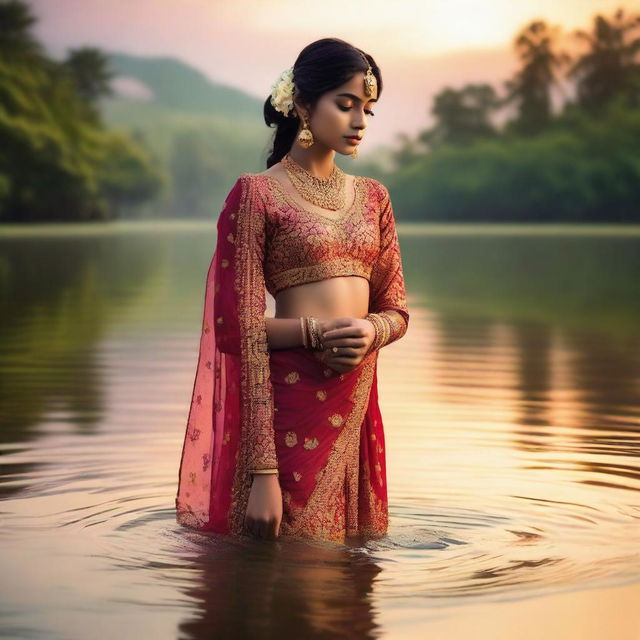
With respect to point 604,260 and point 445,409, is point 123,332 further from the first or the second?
point 604,260

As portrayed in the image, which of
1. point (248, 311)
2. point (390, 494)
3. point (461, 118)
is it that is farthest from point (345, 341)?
point (461, 118)

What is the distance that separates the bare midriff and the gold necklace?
0.68ft

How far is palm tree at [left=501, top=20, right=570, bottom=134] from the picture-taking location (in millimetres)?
79562

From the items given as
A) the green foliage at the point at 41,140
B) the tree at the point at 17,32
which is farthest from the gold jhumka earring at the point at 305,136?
the tree at the point at 17,32

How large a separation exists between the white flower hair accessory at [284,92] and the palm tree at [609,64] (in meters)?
74.7

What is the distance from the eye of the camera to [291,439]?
14.2ft

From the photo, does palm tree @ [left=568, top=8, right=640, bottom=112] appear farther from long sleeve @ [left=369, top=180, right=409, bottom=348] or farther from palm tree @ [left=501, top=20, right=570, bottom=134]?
long sleeve @ [left=369, top=180, right=409, bottom=348]

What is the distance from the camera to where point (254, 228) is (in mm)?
4207

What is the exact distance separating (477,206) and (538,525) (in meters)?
67.4

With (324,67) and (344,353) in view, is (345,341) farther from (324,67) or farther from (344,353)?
(324,67)

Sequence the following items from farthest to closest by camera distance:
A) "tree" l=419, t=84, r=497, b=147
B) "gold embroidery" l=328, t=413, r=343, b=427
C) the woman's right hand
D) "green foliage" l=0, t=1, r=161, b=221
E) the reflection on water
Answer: "tree" l=419, t=84, r=497, b=147 < "green foliage" l=0, t=1, r=161, b=221 < "gold embroidery" l=328, t=413, r=343, b=427 < the woman's right hand < the reflection on water

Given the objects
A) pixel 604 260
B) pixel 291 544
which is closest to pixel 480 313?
pixel 291 544

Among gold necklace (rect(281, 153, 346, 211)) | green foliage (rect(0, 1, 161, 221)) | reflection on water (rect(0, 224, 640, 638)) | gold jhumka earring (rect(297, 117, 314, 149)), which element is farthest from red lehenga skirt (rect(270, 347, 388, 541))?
green foliage (rect(0, 1, 161, 221))

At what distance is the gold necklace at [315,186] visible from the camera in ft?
14.2
